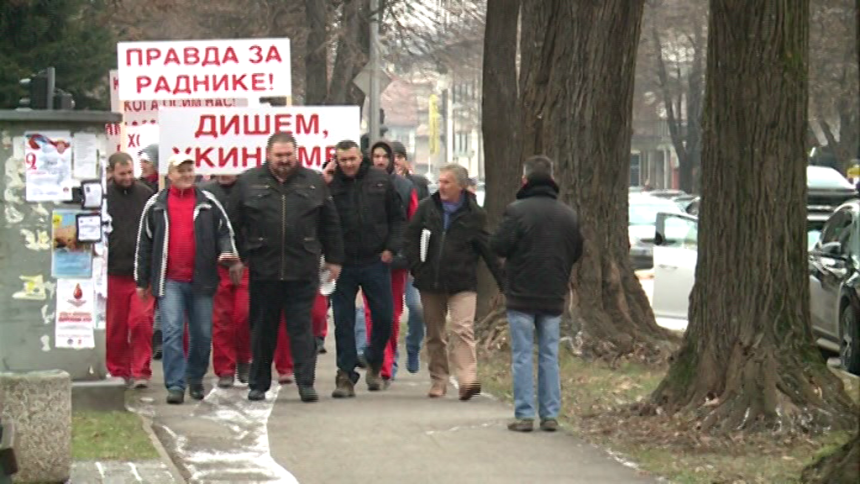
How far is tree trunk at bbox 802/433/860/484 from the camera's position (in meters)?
8.07

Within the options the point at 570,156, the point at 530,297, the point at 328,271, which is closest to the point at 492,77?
the point at 570,156

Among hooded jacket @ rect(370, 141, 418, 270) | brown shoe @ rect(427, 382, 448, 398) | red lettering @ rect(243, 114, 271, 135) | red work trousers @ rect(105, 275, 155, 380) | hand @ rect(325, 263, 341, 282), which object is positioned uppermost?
red lettering @ rect(243, 114, 271, 135)

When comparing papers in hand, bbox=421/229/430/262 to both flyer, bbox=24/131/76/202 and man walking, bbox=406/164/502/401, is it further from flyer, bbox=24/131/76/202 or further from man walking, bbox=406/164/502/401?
flyer, bbox=24/131/76/202

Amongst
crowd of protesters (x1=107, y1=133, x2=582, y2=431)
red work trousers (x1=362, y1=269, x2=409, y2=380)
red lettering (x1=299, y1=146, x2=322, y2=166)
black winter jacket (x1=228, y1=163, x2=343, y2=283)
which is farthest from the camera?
red lettering (x1=299, y1=146, x2=322, y2=166)

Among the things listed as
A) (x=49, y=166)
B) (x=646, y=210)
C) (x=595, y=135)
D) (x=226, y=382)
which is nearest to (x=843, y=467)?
(x=49, y=166)

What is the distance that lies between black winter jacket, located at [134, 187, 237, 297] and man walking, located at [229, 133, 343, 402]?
158mm

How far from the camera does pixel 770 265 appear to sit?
11.4 metres

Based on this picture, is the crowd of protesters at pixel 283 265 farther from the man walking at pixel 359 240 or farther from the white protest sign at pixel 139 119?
the white protest sign at pixel 139 119

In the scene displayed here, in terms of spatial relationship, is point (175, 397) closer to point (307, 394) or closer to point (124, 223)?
point (307, 394)

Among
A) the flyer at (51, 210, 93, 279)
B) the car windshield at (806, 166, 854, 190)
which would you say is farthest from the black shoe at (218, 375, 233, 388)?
the car windshield at (806, 166, 854, 190)

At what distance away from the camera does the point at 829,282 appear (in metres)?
17.9

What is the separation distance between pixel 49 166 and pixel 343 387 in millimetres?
2919

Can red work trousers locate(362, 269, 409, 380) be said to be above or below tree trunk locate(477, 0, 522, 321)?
below

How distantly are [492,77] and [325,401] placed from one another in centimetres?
872
